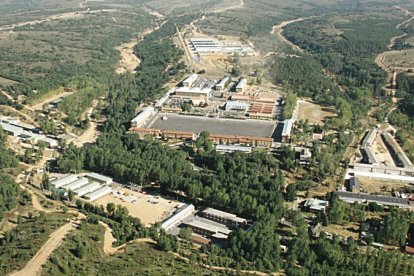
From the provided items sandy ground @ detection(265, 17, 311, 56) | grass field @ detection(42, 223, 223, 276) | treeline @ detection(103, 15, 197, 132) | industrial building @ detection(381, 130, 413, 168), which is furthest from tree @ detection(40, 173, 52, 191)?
sandy ground @ detection(265, 17, 311, 56)

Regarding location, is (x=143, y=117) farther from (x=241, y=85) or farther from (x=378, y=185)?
(x=378, y=185)

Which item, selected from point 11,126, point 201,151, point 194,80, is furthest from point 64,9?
point 201,151

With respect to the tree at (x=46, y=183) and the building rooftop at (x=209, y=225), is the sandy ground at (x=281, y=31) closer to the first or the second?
A: the tree at (x=46, y=183)

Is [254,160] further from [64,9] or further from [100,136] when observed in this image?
[64,9]

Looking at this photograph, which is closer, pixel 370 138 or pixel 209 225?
pixel 209 225

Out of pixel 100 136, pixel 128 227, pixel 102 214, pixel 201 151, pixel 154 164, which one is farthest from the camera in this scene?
pixel 100 136

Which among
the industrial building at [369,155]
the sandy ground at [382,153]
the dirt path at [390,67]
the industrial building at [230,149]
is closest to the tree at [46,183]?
the industrial building at [230,149]

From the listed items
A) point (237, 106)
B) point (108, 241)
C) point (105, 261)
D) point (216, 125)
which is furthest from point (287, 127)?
point (105, 261)
